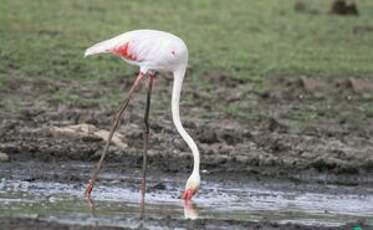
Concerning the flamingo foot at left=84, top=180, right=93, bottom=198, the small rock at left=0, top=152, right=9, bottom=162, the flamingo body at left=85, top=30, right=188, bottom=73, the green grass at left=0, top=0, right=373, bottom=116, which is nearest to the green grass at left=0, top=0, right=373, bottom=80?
the green grass at left=0, top=0, right=373, bottom=116

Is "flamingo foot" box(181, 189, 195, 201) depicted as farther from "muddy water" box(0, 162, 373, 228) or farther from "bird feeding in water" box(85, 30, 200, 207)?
"bird feeding in water" box(85, 30, 200, 207)

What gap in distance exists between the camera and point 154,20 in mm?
18609

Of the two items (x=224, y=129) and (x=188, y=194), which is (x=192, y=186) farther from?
(x=224, y=129)

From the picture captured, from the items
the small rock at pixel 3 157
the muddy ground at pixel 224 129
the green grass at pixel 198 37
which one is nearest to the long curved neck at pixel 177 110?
the muddy ground at pixel 224 129

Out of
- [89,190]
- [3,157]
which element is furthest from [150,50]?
[3,157]

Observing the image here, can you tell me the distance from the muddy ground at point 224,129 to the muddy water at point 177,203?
35 centimetres

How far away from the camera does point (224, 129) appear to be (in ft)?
43.7

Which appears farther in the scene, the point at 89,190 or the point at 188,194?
the point at 89,190

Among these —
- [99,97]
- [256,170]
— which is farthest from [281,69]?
[256,170]

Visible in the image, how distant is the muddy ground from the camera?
1209 centimetres

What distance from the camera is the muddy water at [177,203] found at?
9.43 meters

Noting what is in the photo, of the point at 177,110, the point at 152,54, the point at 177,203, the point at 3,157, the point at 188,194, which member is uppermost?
the point at 152,54

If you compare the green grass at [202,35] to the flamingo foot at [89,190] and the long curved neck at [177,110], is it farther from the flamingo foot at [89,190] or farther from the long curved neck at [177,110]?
the flamingo foot at [89,190]

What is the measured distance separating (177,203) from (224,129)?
312 cm
